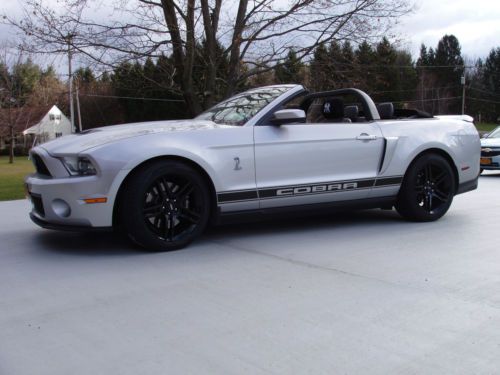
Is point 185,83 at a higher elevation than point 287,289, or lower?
higher

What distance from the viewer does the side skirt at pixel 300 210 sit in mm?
4855

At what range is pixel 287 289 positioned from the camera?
11.8 feet

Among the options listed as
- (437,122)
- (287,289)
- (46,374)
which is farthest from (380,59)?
(46,374)

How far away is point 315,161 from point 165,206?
5.10 ft

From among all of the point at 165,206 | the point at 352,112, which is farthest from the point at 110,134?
the point at 352,112

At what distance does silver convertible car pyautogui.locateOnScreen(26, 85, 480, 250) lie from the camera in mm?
4348

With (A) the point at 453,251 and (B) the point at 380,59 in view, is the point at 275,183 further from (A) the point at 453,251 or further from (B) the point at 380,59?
(B) the point at 380,59

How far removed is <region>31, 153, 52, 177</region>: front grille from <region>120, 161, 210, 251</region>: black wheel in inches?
31.2

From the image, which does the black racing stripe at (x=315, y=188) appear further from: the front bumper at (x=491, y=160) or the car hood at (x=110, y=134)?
the front bumper at (x=491, y=160)

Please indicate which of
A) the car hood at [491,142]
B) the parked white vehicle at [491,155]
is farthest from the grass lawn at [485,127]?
the parked white vehicle at [491,155]

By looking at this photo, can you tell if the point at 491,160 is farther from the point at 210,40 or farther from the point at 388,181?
the point at 388,181

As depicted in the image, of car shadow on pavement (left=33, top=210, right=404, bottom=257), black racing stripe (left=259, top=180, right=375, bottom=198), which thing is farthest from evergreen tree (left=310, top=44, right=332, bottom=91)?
black racing stripe (left=259, top=180, right=375, bottom=198)

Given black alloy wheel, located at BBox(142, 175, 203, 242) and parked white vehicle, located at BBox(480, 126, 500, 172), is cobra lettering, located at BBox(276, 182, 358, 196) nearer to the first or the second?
black alloy wheel, located at BBox(142, 175, 203, 242)

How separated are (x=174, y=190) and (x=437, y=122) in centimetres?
325
